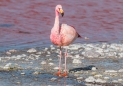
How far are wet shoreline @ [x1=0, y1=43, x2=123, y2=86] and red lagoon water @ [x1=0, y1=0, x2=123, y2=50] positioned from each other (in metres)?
1.33

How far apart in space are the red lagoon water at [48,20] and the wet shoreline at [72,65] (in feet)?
4.36

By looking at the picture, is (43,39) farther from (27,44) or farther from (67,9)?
(67,9)

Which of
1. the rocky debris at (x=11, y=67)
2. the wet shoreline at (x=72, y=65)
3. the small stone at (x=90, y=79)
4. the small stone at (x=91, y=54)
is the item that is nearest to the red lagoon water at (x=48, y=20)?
the wet shoreline at (x=72, y=65)

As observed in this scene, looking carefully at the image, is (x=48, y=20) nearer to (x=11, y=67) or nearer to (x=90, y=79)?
(x=11, y=67)

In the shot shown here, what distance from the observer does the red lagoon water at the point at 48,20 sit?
42.1ft

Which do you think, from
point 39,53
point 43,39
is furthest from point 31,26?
point 39,53

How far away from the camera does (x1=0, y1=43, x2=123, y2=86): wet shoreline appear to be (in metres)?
8.14

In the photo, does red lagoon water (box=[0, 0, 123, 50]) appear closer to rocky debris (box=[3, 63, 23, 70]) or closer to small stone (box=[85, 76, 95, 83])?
rocky debris (box=[3, 63, 23, 70])

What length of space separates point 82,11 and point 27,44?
4.35m

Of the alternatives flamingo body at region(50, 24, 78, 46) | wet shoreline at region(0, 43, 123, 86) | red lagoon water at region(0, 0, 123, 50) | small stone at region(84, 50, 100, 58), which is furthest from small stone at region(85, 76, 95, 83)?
red lagoon water at region(0, 0, 123, 50)

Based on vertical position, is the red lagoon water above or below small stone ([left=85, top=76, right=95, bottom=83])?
above

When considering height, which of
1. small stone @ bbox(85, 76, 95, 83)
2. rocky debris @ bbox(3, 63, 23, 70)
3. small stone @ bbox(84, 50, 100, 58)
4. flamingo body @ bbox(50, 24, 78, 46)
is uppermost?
flamingo body @ bbox(50, 24, 78, 46)

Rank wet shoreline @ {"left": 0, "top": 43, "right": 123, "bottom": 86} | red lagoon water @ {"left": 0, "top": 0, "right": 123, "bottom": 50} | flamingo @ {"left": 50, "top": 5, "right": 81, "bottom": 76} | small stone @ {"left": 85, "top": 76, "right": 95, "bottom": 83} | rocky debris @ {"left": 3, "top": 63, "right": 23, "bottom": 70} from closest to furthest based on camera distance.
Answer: small stone @ {"left": 85, "top": 76, "right": 95, "bottom": 83} → wet shoreline @ {"left": 0, "top": 43, "right": 123, "bottom": 86} → flamingo @ {"left": 50, "top": 5, "right": 81, "bottom": 76} → rocky debris @ {"left": 3, "top": 63, "right": 23, "bottom": 70} → red lagoon water @ {"left": 0, "top": 0, "right": 123, "bottom": 50}

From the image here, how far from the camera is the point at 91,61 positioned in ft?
32.0
